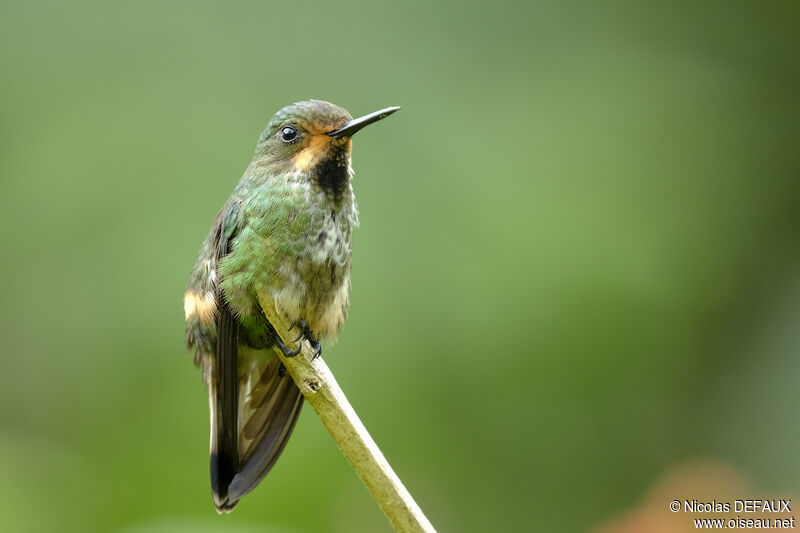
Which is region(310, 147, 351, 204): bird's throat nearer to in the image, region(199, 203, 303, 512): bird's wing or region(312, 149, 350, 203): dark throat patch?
region(312, 149, 350, 203): dark throat patch

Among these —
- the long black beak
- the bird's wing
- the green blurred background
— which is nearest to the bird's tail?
the bird's wing

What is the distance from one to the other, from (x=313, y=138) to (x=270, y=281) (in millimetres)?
381

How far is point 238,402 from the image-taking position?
230 cm

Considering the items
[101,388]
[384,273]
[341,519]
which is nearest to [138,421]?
[101,388]

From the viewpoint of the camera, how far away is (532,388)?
3.56 m

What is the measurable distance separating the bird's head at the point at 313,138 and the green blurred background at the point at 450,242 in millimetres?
1075

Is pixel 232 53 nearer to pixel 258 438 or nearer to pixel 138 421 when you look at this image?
pixel 138 421

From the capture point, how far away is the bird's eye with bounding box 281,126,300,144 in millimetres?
2297

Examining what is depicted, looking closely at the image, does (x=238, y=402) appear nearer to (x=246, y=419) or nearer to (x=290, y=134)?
(x=246, y=419)

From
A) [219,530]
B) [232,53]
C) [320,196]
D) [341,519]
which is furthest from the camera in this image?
[232,53]

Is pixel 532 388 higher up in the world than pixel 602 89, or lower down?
lower down

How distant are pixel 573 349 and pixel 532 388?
213mm

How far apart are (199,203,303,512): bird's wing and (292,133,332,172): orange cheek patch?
182 mm

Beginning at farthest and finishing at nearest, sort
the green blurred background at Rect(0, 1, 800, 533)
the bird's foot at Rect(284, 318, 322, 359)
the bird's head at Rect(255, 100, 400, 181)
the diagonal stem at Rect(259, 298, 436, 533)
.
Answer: the green blurred background at Rect(0, 1, 800, 533)
the bird's head at Rect(255, 100, 400, 181)
the bird's foot at Rect(284, 318, 322, 359)
the diagonal stem at Rect(259, 298, 436, 533)
